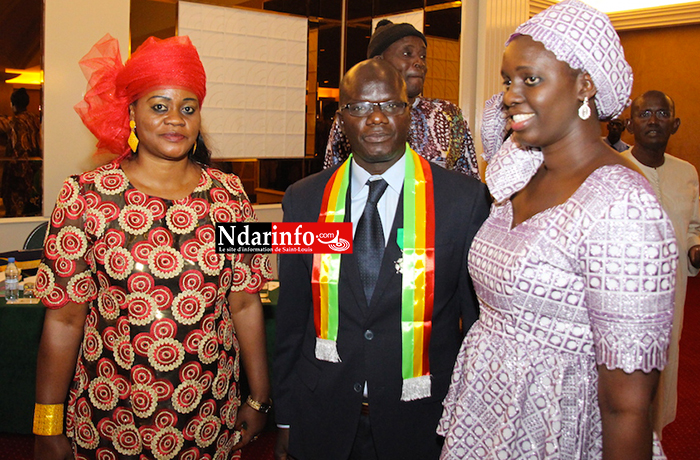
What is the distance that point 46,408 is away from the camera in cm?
185

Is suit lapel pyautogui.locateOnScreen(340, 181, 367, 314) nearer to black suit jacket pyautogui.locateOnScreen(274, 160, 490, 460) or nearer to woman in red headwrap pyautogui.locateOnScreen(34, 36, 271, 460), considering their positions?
black suit jacket pyautogui.locateOnScreen(274, 160, 490, 460)

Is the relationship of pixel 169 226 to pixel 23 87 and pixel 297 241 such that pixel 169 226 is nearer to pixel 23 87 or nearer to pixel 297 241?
pixel 297 241

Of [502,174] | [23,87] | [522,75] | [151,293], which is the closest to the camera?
[522,75]

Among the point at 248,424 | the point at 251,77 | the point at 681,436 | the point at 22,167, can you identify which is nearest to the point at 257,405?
the point at 248,424

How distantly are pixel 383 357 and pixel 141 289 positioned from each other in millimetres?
731

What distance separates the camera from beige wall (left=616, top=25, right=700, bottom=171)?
9383 millimetres

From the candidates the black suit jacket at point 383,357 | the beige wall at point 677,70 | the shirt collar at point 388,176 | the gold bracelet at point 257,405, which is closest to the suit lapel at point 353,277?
the black suit jacket at point 383,357

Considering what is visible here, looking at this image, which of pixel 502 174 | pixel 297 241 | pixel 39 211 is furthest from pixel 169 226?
pixel 39 211

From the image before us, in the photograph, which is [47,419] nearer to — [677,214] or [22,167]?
[677,214]

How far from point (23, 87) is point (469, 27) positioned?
4.82m

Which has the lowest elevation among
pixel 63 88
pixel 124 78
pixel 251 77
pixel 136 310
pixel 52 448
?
pixel 52 448

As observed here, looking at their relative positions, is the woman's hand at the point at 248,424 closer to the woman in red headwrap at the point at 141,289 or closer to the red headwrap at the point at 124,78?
the woman in red headwrap at the point at 141,289

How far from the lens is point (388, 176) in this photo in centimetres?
190

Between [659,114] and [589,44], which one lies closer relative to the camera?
[589,44]
